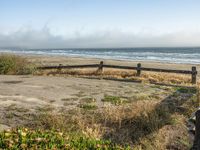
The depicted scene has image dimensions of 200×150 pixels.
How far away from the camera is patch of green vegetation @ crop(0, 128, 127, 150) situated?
18.1 feet

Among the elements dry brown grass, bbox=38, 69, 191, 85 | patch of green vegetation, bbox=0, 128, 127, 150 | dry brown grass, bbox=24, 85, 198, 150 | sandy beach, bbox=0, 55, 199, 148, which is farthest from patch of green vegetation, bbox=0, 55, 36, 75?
patch of green vegetation, bbox=0, 128, 127, 150

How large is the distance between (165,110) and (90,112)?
2.10 metres

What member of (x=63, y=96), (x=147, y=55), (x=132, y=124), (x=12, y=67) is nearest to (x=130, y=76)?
(x=12, y=67)

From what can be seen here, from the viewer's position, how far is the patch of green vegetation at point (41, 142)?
5.52 meters

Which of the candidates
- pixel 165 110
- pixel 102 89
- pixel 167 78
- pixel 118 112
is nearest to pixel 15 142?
pixel 118 112

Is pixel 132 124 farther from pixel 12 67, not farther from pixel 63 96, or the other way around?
pixel 12 67

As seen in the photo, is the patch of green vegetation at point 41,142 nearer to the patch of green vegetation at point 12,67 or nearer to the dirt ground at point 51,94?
the dirt ground at point 51,94

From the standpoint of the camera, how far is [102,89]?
15117 mm

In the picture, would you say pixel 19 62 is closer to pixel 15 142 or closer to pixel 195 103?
pixel 195 103

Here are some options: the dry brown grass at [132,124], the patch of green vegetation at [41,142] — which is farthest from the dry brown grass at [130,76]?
the patch of green vegetation at [41,142]

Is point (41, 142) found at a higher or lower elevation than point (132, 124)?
higher

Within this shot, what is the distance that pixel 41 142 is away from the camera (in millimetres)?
5703

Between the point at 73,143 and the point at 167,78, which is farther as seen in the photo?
the point at 167,78

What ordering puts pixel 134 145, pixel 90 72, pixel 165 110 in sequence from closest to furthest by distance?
pixel 134 145, pixel 165 110, pixel 90 72
